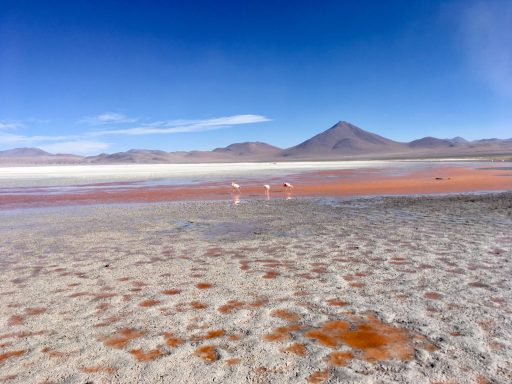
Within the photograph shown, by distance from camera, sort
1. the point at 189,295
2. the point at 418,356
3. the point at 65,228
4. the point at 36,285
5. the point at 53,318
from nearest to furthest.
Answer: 1. the point at 418,356
2. the point at 53,318
3. the point at 189,295
4. the point at 36,285
5. the point at 65,228

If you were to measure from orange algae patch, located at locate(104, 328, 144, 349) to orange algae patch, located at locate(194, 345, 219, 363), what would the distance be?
685 mm

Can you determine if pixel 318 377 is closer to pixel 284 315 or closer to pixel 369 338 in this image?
pixel 369 338

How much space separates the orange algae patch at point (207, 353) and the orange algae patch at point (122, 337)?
685 millimetres

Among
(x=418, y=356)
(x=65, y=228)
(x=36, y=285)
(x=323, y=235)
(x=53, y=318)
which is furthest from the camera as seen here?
(x=65, y=228)

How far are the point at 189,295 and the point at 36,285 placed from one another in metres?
2.19

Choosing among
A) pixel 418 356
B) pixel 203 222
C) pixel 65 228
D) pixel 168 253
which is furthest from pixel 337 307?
pixel 65 228

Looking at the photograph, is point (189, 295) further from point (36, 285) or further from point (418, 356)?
point (418, 356)

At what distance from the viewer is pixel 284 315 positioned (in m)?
4.16

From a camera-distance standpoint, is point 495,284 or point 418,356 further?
point 495,284

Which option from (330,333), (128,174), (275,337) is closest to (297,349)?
(275,337)

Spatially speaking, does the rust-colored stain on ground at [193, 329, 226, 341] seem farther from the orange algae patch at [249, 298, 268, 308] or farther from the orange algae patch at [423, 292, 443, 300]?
the orange algae patch at [423, 292, 443, 300]

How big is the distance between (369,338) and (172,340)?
176cm

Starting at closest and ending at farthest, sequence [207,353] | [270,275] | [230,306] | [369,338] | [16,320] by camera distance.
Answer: [207,353]
[369,338]
[16,320]
[230,306]
[270,275]

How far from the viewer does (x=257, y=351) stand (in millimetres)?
3412
